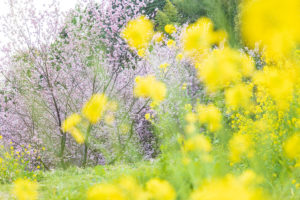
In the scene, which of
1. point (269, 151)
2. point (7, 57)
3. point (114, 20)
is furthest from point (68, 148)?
point (269, 151)

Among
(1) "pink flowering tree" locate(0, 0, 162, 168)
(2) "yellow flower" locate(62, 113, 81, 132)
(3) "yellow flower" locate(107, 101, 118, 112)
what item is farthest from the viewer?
(3) "yellow flower" locate(107, 101, 118, 112)

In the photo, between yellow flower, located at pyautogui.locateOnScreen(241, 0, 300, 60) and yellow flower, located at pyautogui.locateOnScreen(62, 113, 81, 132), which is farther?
yellow flower, located at pyautogui.locateOnScreen(62, 113, 81, 132)

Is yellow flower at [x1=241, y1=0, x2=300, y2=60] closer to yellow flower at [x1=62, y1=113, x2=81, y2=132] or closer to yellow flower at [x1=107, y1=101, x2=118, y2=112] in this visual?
yellow flower at [x1=62, y1=113, x2=81, y2=132]

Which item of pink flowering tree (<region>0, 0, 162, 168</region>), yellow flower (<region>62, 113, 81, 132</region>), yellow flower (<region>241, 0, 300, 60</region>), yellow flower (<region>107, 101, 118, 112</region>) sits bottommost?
yellow flower (<region>241, 0, 300, 60</region>)

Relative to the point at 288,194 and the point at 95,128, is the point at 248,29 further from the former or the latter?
the point at 95,128

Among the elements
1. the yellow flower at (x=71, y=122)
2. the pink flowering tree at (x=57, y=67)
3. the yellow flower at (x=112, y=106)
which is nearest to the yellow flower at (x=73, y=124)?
the yellow flower at (x=71, y=122)

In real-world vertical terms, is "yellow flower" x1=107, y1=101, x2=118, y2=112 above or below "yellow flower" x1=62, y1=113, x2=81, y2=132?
above

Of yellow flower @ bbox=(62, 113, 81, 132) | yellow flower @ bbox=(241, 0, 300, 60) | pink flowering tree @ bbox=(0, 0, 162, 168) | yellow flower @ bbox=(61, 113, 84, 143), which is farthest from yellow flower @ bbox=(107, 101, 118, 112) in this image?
yellow flower @ bbox=(241, 0, 300, 60)

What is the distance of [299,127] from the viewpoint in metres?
2.72

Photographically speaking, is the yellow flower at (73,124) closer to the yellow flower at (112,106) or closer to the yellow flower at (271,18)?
the yellow flower at (112,106)

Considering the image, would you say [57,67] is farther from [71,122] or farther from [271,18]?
[271,18]

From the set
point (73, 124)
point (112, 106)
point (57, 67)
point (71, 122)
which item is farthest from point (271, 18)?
point (57, 67)

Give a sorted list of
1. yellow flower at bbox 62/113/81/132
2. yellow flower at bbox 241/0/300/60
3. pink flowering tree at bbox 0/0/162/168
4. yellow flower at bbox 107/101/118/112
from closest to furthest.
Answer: yellow flower at bbox 241/0/300/60 < yellow flower at bbox 62/113/81/132 < pink flowering tree at bbox 0/0/162/168 < yellow flower at bbox 107/101/118/112

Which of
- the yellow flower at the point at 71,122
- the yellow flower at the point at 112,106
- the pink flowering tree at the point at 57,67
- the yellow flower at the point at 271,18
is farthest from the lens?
the yellow flower at the point at 112,106
